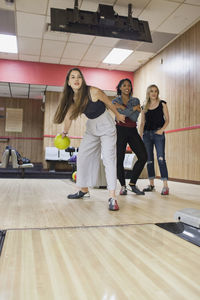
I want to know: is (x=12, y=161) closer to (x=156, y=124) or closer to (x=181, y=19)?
(x=156, y=124)

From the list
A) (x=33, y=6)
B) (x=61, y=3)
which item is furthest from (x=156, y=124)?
(x=33, y=6)

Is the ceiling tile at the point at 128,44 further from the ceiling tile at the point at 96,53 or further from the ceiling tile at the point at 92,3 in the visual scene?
the ceiling tile at the point at 92,3

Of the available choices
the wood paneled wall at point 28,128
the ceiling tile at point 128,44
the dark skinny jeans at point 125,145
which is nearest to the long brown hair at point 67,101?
the dark skinny jeans at point 125,145

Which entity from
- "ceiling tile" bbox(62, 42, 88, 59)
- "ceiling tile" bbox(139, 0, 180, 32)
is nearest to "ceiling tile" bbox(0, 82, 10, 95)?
"ceiling tile" bbox(62, 42, 88, 59)

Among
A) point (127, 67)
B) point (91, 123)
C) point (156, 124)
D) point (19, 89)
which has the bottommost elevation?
point (91, 123)

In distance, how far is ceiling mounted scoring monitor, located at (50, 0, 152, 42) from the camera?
4.12 m

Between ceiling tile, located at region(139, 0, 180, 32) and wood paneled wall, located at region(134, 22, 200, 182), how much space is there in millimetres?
690

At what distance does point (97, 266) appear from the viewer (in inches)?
37.3

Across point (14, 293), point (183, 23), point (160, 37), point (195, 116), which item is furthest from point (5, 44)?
point (14, 293)

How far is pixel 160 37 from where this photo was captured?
5742 mm

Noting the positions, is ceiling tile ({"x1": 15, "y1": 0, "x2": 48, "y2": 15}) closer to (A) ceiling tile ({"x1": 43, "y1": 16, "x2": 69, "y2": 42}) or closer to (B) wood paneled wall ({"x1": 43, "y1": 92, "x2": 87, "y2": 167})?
(A) ceiling tile ({"x1": 43, "y1": 16, "x2": 69, "y2": 42})

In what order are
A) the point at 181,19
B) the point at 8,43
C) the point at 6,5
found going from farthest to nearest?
the point at 8,43
the point at 181,19
the point at 6,5

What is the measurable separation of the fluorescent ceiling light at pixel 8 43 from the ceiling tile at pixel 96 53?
170 cm

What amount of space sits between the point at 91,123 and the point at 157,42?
4.48 meters
